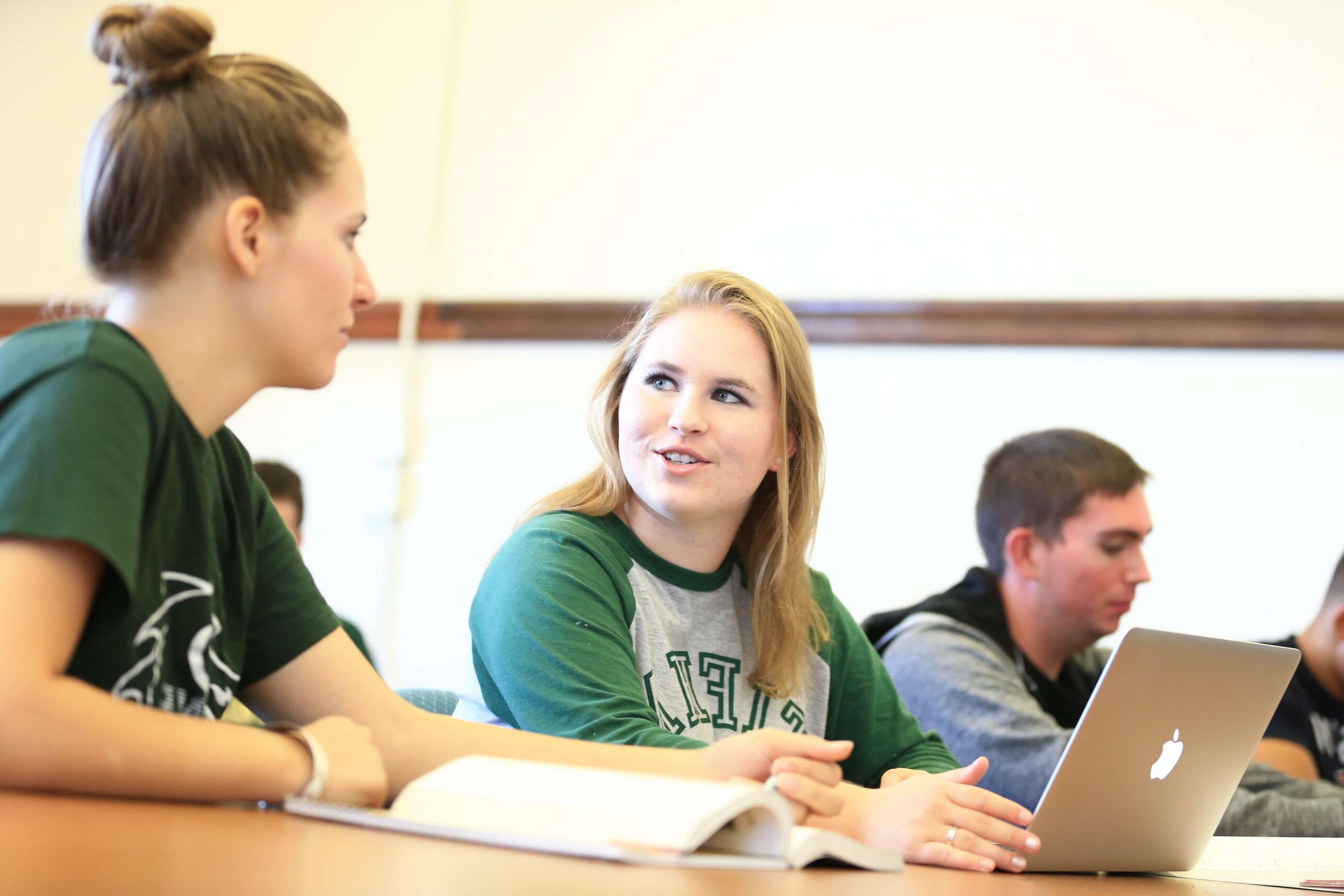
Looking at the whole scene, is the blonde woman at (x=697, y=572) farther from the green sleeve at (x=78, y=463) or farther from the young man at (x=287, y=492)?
the young man at (x=287, y=492)

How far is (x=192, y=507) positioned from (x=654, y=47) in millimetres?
2451

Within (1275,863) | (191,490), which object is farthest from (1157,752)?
(191,490)

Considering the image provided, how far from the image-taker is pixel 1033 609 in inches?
92.2

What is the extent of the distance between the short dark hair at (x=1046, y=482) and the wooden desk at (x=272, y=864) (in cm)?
167

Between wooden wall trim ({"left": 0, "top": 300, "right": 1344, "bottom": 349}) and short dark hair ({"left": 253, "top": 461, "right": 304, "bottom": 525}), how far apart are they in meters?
0.55

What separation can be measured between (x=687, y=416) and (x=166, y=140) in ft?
2.55

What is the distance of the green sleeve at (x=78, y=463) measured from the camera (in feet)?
2.42

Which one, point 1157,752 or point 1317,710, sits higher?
point 1157,752

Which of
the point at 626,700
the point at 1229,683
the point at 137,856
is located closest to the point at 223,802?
the point at 137,856

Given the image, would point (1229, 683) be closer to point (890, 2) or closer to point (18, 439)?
point (18, 439)

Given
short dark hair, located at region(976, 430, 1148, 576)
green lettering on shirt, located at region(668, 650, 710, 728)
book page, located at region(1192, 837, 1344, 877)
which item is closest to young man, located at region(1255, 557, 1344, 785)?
short dark hair, located at region(976, 430, 1148, 576)

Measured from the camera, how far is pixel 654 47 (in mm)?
3125

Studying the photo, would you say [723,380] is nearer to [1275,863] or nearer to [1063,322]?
[1275,863]

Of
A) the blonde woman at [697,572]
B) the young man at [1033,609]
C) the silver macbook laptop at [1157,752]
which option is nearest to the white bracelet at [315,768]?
the blonde woman at [697,572]
